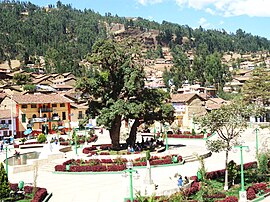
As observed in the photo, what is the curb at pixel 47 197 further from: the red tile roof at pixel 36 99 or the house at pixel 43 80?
the house at pixel 43 80

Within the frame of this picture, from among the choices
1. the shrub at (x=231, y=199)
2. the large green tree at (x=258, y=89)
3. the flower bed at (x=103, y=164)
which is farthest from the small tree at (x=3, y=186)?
the large green tree at (x=258, y=89)

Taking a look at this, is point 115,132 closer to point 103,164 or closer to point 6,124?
point 103,164

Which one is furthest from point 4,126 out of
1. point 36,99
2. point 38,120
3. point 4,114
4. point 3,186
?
point 3,186

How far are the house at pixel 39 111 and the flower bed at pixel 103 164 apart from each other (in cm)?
2833

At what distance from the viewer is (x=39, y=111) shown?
197 feet

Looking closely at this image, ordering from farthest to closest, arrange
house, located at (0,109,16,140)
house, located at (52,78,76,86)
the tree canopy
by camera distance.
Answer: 1. house, located at (52,78,76,86)
2. house, located at (0,109,16,140)
3. the tree canopy

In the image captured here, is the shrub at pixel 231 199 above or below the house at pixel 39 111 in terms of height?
below

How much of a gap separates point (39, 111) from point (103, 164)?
105 feet

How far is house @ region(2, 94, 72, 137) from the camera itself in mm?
58062

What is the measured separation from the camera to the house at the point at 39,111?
5806 cm

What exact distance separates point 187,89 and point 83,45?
113 meters

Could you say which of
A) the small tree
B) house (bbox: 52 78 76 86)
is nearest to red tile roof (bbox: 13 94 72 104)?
house (bbox: 52 78 76 86)

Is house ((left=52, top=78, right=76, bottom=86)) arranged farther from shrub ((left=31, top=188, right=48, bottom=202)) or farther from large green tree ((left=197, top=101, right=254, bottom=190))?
large green tree ((left=197, top=101, right=254, bottom=190))

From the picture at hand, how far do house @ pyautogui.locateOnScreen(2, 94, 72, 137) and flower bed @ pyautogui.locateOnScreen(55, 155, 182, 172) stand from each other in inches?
1115
